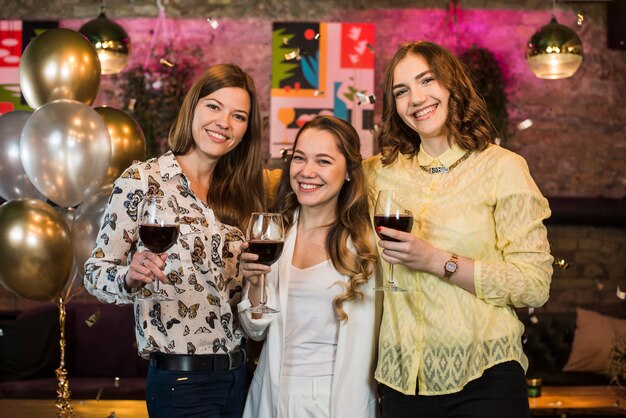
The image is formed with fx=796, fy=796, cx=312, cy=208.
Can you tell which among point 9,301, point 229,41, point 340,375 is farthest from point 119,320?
point 340,375

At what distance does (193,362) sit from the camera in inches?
91.9

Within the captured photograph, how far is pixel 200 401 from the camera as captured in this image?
233 centimetres

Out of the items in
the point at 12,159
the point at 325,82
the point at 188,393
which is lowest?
the point at 188,393

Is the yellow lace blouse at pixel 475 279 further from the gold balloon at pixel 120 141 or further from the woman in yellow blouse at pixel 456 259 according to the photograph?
the gold balloon at pixel 120 141

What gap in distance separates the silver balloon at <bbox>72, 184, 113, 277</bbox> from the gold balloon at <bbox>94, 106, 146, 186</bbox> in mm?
150

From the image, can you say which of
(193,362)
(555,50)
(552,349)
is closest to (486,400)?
(193,362)

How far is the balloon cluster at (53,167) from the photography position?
3.21 meters

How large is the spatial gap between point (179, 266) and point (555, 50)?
11.5 feet

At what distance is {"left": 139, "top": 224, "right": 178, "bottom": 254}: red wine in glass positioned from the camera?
6.63 ft

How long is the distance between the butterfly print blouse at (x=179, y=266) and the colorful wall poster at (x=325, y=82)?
13.3 feet

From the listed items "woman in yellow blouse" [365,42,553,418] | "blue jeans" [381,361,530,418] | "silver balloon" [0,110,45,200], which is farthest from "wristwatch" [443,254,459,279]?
"silver balloon" [0,110,45,200]

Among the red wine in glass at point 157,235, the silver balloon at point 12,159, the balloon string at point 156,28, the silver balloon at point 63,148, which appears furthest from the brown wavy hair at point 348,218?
the balloon string at point 156,28

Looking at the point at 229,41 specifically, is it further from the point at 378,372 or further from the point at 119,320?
the point at 378,372

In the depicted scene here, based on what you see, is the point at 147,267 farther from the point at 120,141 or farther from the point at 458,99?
the point at 120,141
